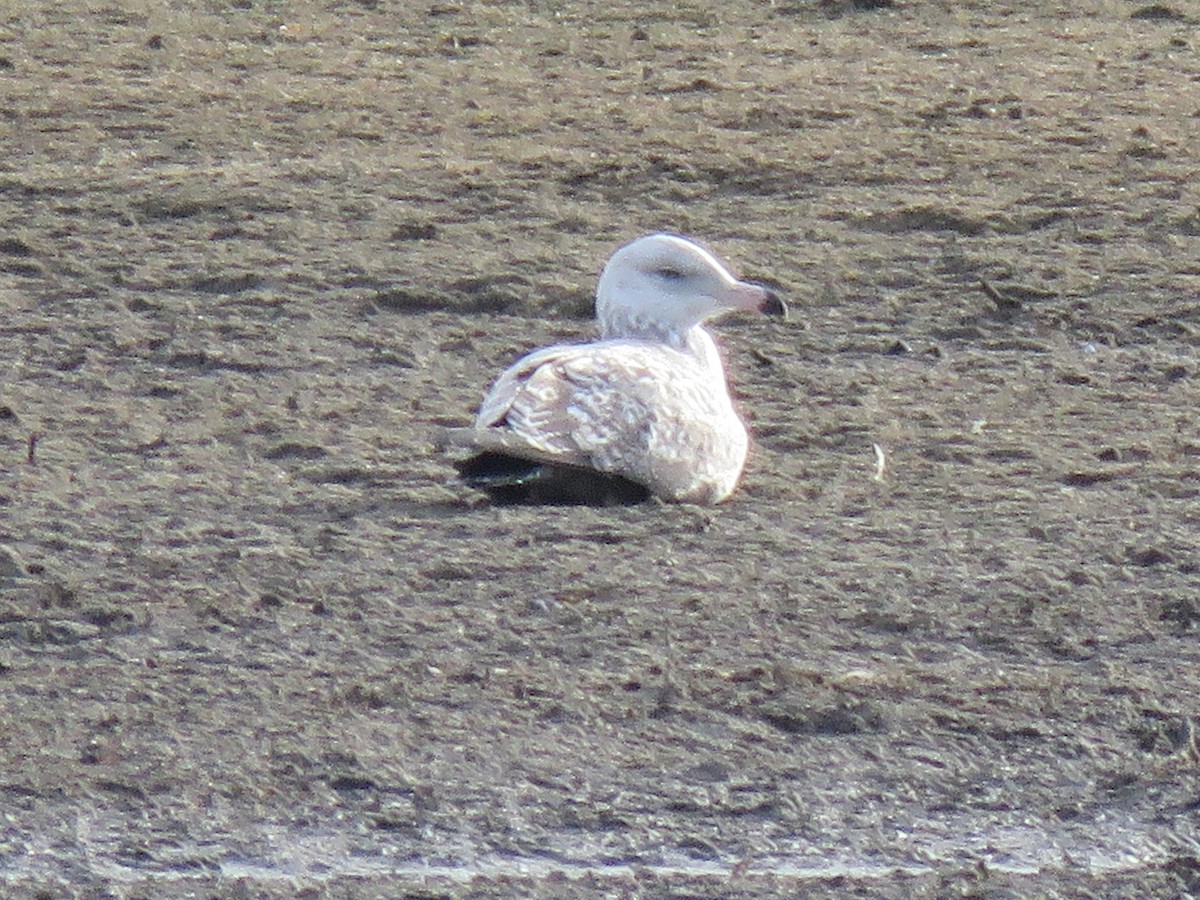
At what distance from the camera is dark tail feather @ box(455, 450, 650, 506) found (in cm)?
632

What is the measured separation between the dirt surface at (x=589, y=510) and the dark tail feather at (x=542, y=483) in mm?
90

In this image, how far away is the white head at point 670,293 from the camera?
711cm

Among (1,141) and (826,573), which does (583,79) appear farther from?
(826,573)

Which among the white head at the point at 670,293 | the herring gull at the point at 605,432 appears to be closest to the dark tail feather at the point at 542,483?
the herring gull at the point at 605,432

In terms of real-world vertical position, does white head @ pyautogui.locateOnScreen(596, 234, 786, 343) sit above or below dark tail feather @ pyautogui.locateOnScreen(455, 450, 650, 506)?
above

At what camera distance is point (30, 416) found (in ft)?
23.7

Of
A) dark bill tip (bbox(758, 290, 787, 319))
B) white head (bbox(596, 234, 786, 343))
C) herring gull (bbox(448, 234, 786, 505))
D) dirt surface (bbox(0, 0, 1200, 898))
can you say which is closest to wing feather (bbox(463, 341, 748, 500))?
herring gull (bbox(448, 234, 786, 505))

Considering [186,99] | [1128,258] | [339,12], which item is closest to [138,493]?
[1128,258]

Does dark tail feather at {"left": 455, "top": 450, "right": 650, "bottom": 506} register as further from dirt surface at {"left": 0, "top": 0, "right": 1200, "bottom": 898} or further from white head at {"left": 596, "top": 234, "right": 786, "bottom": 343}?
white head at {"left": 596, "top": 234, "right": 786, "bottom": 343}

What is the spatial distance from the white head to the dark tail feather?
2.64ft

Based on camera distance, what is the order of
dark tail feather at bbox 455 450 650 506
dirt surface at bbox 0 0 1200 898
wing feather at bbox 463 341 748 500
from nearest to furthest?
dirt surface at bbox 0 0 1200 898 < wing feather at bbox 463 341 748 500 < dark tail feather at bbox 455 450 650 506

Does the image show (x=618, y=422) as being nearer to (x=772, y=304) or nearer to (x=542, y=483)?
(x=542, y=483)

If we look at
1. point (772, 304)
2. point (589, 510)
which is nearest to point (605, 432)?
point (589, 510)

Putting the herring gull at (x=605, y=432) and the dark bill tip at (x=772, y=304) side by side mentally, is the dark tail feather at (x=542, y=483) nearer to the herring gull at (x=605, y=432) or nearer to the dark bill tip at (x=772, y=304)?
the herring gull at (x=605, y=432)
